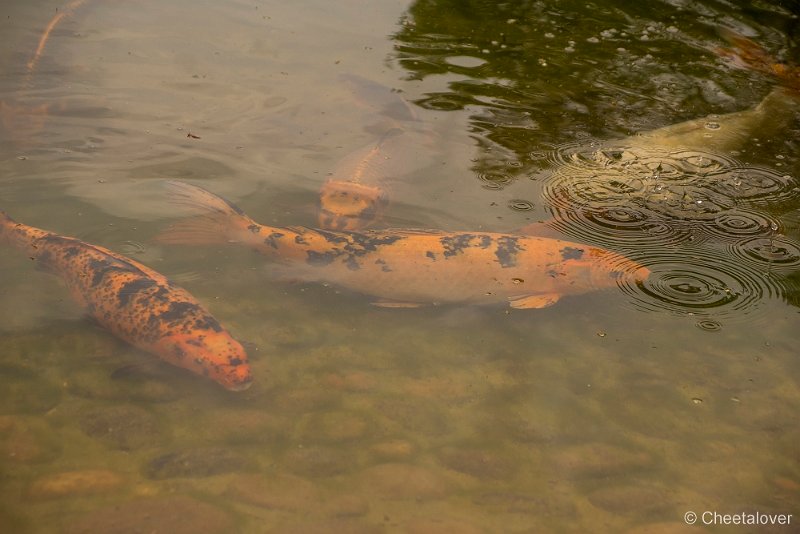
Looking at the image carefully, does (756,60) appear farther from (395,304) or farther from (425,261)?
(395,304)

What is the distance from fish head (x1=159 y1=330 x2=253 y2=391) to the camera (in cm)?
416

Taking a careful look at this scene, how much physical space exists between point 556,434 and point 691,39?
635cm

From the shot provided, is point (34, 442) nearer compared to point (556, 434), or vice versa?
point (34, 442)

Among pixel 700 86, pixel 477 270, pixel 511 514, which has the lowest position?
pixel 511 514

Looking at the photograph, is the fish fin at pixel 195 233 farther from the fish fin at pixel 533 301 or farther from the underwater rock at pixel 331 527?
the underwater rock at pixel 331 527

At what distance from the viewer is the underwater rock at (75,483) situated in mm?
3552

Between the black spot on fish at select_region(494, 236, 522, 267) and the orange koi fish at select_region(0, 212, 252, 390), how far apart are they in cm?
182

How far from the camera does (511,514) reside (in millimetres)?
3666

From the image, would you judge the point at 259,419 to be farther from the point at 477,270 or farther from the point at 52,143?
the point at 52,143

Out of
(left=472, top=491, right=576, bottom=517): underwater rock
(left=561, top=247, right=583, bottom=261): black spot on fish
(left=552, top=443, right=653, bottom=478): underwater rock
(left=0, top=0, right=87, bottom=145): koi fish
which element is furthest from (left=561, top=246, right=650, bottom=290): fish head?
(left=0, top=0, right=87, bottom=145): koi fish

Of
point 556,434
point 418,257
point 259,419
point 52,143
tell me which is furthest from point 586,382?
point 52,143

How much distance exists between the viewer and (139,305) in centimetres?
450

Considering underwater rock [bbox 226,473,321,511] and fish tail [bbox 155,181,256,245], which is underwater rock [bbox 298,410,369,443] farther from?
fish tail [bbox 155,181,256,245]

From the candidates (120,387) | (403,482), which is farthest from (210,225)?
(403,482)
